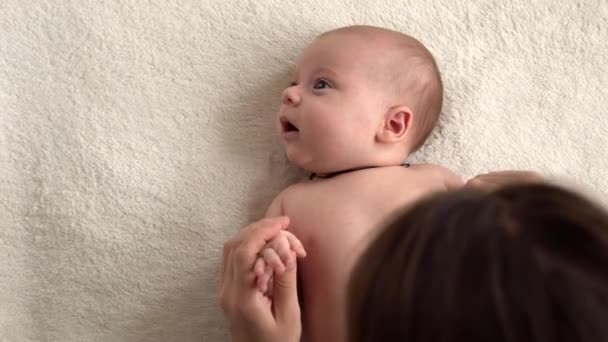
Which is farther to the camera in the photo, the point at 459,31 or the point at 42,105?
the point at 459,31

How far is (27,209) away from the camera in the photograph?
1.09 m

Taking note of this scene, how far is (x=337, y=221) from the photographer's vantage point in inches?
40.1

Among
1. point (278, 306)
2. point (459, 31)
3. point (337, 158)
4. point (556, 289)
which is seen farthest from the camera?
point (459, 31)

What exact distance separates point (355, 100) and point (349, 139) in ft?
0.21

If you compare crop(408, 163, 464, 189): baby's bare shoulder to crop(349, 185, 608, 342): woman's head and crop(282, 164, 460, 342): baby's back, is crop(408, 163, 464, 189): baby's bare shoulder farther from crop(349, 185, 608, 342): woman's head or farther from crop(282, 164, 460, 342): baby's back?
crop(349, 185, 608, 342): woman's head

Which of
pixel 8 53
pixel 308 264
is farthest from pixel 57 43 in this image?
pixel 308 264

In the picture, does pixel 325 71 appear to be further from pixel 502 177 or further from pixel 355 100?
pixel 502 177

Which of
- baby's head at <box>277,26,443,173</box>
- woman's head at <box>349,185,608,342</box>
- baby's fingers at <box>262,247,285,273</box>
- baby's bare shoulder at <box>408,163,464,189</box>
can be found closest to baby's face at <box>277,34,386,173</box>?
baby's head at <box>277,26,443,173</box>

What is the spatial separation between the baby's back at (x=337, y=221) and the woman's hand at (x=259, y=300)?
0.05 metres

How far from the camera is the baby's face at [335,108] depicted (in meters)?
1.06

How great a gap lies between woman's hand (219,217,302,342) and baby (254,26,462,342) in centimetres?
6

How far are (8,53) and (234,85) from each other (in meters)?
0.38

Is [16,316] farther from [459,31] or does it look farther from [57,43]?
[459,31]

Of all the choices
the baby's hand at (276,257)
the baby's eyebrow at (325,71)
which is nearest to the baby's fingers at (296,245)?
the baby's hand at (276,257)
